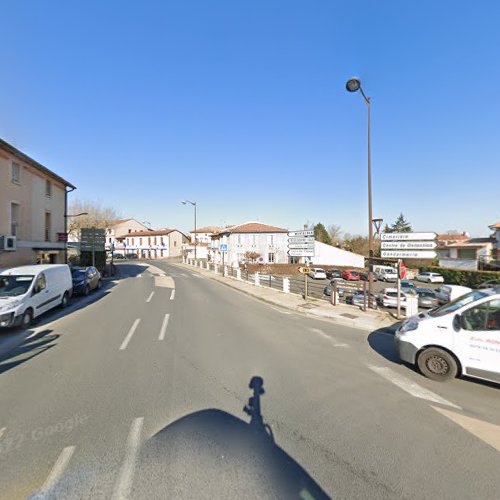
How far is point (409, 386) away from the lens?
4.43m

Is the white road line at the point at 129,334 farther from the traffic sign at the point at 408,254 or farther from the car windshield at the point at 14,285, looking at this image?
the traffic sign at the point at 408,254

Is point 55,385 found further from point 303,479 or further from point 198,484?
point 303,479

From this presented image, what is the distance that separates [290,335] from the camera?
24.1 ft

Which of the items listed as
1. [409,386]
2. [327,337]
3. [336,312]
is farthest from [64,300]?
[409,386]

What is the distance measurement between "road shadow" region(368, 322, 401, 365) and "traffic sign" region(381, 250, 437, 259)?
2281mm

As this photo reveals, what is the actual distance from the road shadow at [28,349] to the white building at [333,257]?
132 ft

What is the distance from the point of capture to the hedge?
23.7 m

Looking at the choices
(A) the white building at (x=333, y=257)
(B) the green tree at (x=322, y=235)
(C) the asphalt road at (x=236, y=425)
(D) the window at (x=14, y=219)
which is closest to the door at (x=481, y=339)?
(C) the asphalt road at (x=236, y=425)

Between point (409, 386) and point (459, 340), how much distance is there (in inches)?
45.5

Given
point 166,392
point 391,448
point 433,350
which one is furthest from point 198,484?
point 433,350

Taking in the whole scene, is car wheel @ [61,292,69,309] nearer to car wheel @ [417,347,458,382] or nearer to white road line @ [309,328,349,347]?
white road line @ [309,328,349,347]

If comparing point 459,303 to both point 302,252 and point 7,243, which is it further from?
point 7,243

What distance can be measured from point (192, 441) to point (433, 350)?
4.33m

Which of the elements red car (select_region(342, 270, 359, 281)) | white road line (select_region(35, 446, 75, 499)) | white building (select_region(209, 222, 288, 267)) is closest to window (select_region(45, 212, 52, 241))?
white road line (select_region(35, 446, 75, 499))
